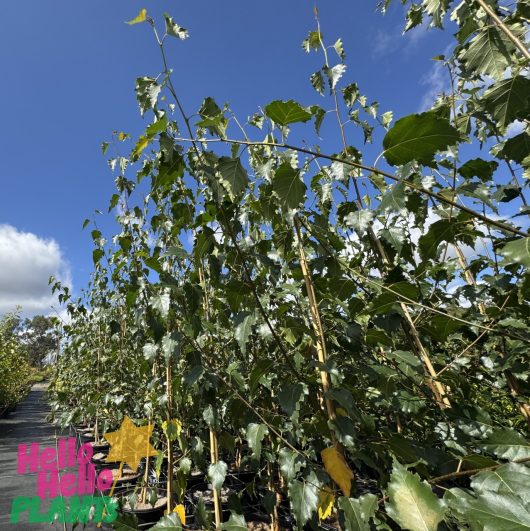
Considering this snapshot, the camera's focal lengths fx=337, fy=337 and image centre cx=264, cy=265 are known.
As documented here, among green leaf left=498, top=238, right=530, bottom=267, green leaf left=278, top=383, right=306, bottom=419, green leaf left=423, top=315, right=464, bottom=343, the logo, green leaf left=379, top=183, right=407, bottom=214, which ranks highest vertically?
green leaf left=379, top=183, right=407, bottom=214

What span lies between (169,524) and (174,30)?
4.64ft

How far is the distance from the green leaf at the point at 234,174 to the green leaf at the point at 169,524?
33.9 inches

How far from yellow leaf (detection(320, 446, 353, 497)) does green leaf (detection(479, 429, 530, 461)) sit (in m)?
0.32

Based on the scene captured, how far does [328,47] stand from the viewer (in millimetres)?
1350

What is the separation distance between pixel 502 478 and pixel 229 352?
1970 millimetres

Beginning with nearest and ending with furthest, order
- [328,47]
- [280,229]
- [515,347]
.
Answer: [515,347], [328,47], [280,229]

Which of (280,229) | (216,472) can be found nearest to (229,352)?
(216,472)

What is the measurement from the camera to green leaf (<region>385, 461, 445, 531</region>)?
54 cm

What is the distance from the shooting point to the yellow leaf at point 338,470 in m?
0.83

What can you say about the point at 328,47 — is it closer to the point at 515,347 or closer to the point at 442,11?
the point at 442,11

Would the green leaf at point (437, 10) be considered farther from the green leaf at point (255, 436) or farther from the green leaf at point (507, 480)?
the green leaf at point (255, 436)

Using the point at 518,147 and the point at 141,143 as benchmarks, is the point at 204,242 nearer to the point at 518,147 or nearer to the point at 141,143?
the point at 141,143

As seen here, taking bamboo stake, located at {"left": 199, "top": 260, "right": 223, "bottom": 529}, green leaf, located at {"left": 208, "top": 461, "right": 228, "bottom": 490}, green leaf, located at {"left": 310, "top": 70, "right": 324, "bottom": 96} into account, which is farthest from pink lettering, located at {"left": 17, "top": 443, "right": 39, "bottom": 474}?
green leaf, located at {"left": 310, "top": 70, "right": 324, "bottom": 96}

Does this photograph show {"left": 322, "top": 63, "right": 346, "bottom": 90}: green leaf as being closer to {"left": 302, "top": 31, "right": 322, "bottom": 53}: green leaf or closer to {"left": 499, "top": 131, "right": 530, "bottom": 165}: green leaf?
{"left": 302, "top": 31, "right": 322, "bottom": 53}: green leaf
